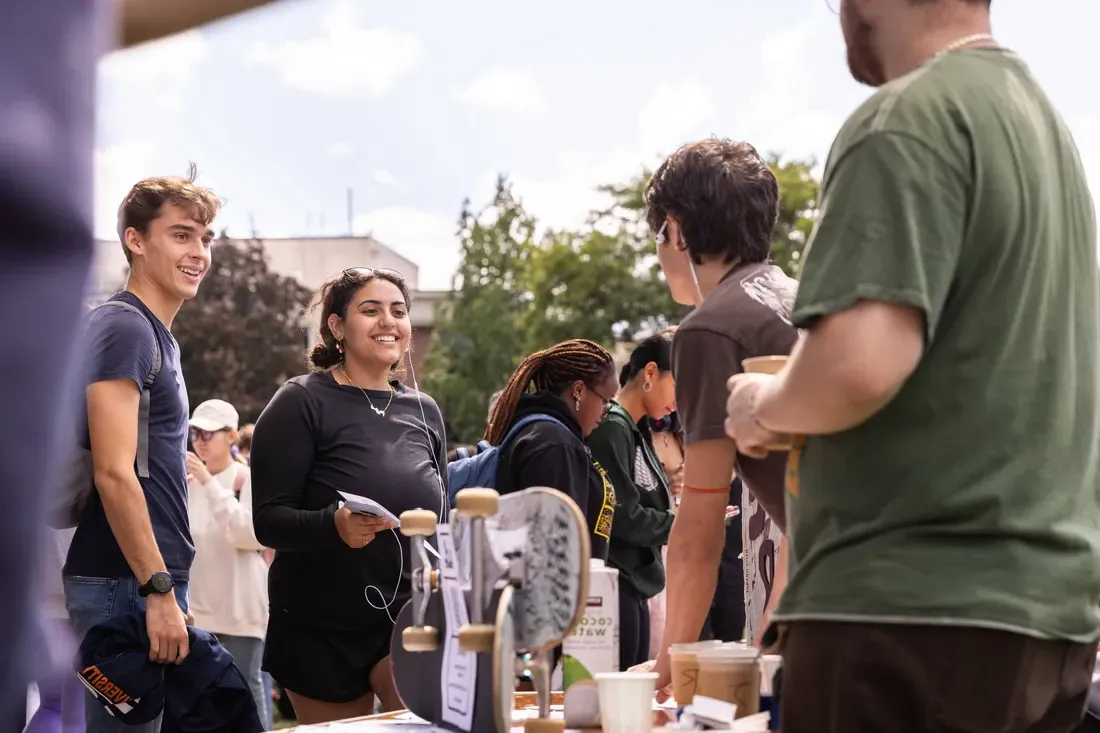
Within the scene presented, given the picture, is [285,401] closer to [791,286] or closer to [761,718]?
[791,286]

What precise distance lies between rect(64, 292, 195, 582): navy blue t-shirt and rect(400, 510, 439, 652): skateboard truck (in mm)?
1091

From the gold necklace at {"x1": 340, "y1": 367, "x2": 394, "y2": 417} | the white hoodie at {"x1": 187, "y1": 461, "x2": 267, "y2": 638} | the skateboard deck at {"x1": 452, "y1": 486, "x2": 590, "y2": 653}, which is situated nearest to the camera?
the skateboard deck at {"x1": 452, "y1": 486, "x2": 590, "y2": 653}

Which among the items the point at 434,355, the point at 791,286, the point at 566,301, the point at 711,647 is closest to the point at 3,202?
the point at 711,647

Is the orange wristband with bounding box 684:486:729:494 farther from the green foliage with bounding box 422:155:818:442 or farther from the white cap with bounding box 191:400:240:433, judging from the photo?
the green foliage with bounding box 422:155:818:442

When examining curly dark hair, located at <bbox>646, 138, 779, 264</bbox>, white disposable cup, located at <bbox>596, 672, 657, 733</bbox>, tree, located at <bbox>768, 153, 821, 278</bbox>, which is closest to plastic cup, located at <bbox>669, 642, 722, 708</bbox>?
white disposable cup, located at <bbox>596, 672, 657, 733</bbox>

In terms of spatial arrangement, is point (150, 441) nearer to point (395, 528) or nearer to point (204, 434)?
point (395, 528)

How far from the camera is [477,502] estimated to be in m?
1.88

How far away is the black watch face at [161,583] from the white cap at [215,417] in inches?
174

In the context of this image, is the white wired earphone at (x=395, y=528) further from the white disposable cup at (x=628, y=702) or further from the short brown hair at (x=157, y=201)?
the white disposable cup at (x=628, y=702)

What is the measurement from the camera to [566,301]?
34.4m

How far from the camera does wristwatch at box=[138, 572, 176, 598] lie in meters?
2.91

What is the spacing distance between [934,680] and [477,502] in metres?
0.70

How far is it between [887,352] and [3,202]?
1098 mm

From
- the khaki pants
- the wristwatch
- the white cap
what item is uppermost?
the white cap
